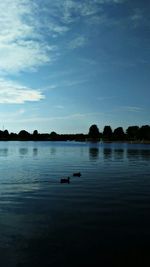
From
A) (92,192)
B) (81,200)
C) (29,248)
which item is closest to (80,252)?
(29,248)

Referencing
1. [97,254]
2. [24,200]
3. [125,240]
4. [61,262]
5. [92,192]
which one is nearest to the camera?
[61,262]

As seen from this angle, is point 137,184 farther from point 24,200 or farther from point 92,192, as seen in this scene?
point 24,200

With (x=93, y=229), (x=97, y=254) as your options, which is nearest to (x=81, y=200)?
(x=93, y=229)

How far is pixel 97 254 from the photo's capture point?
1716 cm

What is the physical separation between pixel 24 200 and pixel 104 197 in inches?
286

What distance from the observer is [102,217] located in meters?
24.2

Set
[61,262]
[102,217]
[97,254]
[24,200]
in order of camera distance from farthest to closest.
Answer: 1. [24,200]
2. [102,217]
3. [97,254]
4. [61,262]

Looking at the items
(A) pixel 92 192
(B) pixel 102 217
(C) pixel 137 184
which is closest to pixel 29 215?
(B) pixel 102 217

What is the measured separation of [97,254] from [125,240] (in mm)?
2727

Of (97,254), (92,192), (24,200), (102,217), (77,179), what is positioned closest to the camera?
(97,254)

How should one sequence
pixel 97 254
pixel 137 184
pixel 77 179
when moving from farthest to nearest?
pixel 77 179, pixel 137 184, pixel 97 254

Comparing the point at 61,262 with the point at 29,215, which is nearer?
the point at 61,262

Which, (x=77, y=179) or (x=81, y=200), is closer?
(x=81, y=200)

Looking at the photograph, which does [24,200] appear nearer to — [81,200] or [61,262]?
[81,200]
